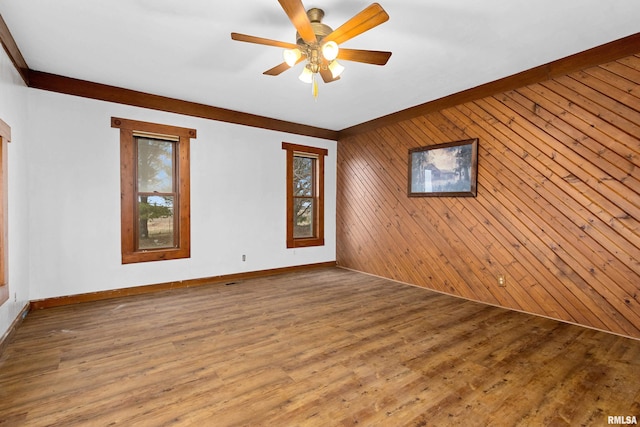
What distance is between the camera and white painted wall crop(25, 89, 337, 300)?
3.61 metres

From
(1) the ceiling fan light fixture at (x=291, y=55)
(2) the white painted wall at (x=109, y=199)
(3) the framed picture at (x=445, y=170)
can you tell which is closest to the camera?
(1) the ceiling fan light fixture at (x=291, y=55)

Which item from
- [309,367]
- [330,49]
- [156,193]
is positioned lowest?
[309,367]

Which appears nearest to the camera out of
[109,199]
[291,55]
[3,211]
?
[291,55]

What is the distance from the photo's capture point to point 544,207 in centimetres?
335

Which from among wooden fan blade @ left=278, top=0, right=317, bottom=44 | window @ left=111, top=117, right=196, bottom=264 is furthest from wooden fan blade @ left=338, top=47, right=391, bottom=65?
window @ left=111, top=117, right=196, bottom=264

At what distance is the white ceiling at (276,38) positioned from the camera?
2387mm

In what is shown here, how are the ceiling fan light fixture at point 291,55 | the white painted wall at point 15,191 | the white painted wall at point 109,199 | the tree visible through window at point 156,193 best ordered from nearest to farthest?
1. the ceiling fan light fixture at point 291,55
2. the white painted wall at point 15,191
3. the white painted wall at point 109,199
4. the tree visible through window at point 156,193

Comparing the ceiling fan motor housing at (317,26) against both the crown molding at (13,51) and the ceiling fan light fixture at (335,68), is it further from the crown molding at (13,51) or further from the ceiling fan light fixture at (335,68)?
the crown molding at (13,51)

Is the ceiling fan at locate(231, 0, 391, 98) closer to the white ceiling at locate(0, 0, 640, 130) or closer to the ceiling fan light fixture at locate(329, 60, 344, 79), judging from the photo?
the ceiling fan light fixture at locate(329, 60, 344, 79)

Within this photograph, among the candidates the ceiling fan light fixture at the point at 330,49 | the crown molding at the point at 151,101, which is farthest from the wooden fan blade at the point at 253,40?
the crown molding at the point at 151,101

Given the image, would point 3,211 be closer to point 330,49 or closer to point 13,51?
point 13,51

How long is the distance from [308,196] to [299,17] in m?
4.10

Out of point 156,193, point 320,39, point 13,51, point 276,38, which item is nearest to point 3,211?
point 13,51

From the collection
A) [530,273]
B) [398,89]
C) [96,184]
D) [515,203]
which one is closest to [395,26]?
[398,89]
